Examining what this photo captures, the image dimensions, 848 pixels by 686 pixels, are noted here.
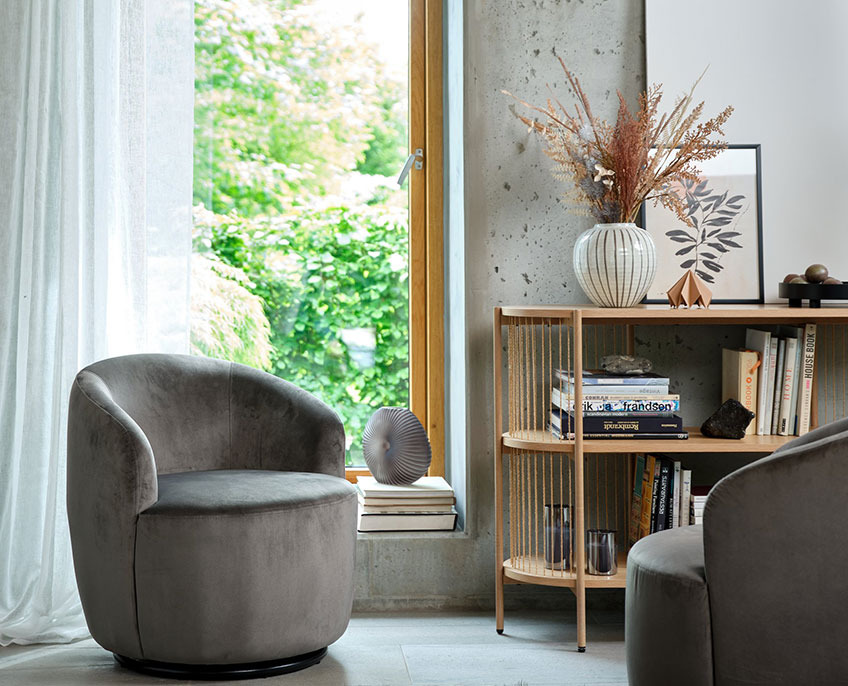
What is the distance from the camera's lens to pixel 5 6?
2887 mm

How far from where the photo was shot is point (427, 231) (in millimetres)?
3494

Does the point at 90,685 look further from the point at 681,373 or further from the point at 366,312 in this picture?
the point at 681,373

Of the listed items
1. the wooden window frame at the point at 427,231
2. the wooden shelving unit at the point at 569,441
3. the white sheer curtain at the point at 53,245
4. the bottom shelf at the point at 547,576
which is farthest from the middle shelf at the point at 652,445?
the white sheer curtain at the point at 53,245

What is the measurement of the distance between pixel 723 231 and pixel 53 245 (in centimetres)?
202

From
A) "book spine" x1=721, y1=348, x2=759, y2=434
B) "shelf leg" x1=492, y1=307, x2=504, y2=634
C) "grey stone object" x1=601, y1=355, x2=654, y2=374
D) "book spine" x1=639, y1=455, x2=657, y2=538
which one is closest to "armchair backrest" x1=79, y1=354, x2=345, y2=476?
"shelf leg" x1=492, y1=307, x2=504, y2=634

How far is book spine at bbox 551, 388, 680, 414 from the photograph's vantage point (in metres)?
2.79

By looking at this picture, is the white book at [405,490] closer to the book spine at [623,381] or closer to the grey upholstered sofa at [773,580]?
the book spine at [623,381]

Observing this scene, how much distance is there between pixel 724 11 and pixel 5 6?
Result: 2149 mm

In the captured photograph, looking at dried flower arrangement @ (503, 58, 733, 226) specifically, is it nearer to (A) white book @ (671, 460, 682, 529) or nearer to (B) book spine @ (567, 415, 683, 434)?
(B) book spine @ (567, 415, 683, 434)

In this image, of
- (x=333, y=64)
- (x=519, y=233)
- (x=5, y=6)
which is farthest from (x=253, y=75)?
(x=519, y=233)

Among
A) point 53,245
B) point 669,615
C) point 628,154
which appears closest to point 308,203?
point 53,245

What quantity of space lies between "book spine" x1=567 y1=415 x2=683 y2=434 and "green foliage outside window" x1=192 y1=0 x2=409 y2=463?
913mm

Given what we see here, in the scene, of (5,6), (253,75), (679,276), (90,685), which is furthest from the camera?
(253,75)

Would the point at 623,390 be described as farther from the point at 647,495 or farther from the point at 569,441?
the point at 647,495
